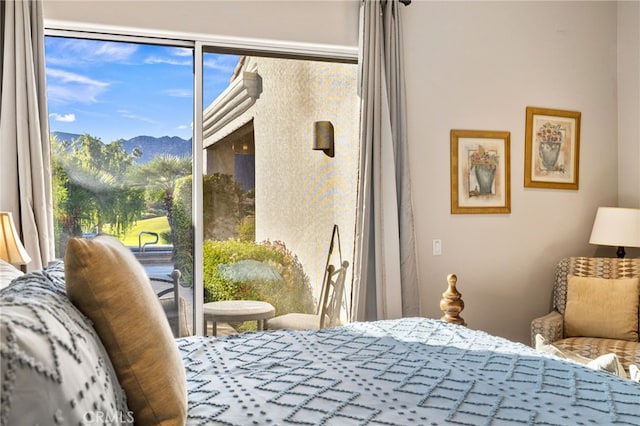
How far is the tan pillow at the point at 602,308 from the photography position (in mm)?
3348

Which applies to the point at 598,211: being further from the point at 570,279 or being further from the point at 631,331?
the point at 631,331

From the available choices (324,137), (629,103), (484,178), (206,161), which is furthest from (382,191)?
(629,103)

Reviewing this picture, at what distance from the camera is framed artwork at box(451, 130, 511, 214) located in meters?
3.73

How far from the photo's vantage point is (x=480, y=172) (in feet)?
12.4

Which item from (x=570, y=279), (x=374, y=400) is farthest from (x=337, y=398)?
(x=570, y=279)

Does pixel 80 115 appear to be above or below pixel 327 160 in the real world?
above

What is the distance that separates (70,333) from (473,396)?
964 mm

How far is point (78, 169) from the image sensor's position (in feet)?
10.4

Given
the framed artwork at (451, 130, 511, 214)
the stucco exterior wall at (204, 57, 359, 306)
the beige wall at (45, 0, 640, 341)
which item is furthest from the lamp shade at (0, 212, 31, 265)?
the framed artwork at (451, 130, 511, 214)

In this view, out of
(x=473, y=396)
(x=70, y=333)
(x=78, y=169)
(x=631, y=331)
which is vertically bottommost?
(x=631, y=331)

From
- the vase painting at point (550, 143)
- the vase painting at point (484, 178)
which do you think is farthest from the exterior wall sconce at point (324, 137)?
the vase painting at point (550, 143)

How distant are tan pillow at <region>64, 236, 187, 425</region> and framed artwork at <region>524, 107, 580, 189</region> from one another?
3.38 m

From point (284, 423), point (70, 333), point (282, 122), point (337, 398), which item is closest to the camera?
point (70, 333)

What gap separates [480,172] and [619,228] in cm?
103
